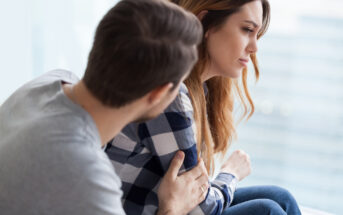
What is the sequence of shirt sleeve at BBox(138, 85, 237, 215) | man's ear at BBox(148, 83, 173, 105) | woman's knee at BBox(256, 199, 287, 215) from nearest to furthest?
man's ear at BBox(148, 83, 173, 105) < shirt sleeve at BBox(138, 85, 237, 215) < woman's knee at BBox(256, 199, 287, 215)

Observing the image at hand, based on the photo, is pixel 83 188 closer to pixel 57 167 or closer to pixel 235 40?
pixel 57 167

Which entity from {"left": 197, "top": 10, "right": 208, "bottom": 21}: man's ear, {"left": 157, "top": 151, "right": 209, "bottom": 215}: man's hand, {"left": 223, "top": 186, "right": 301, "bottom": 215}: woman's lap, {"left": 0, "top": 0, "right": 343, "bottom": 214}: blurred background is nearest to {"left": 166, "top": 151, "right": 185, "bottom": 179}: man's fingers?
{"left": 157, "top": 151, "right": 209, "bottom": 215}: man's hand

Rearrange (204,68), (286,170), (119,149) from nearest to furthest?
1. (119,149)
2. (204,68)
3. (286,170)

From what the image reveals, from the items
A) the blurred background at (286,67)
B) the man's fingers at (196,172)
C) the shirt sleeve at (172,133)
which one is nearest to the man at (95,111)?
the shirt sleeve at (172,133)

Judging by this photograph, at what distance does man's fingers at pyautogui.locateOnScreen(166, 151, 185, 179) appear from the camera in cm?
113

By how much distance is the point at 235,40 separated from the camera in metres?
1.29

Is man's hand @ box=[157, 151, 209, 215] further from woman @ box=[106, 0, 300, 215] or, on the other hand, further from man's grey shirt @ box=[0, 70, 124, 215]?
man's grey shirt @ box=[0, 70, 124, 215]

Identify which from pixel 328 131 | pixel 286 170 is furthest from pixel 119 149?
pixel 286 170

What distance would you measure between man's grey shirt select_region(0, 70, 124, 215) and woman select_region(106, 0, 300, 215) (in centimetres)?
34

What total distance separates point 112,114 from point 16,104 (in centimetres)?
21

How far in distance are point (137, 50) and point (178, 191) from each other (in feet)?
1.56

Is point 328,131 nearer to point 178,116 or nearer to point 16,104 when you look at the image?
point 178,116

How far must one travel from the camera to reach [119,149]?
1.16m

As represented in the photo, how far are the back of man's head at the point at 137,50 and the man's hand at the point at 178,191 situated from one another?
0.36 m
